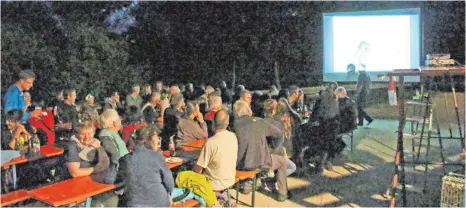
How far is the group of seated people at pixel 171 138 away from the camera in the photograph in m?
3.34

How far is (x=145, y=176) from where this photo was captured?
3.26m

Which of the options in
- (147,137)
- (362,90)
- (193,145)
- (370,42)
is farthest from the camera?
(362,90)

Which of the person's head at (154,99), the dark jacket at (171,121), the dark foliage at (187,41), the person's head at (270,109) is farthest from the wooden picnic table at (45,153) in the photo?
the dark foliage at (187,41)

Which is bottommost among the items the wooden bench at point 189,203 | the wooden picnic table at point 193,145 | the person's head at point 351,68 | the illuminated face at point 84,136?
the wooden bench at point 189,203

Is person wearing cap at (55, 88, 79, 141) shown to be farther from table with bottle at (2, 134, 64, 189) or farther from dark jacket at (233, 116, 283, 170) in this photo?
dark jacket at (233, 116, 283, 170)

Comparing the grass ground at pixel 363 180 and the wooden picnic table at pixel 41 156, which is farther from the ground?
the wooden picnic table at pixel 41 156

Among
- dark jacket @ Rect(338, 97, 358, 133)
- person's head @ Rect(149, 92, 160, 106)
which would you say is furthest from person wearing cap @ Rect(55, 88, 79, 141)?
dark jacket @ Rect(338, 97, 358, 133)

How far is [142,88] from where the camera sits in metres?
12.0

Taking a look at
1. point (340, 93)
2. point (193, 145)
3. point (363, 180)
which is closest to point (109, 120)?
point (193, 145)

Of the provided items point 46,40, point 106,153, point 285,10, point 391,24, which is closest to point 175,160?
point 106,153

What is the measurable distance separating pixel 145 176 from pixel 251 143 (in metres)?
1.43

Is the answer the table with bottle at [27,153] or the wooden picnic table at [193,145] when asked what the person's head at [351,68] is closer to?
the wooden picnic table at [193,145]

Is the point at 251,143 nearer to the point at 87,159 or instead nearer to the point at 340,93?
the point at 87,159

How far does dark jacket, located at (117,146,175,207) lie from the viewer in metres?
3.24
